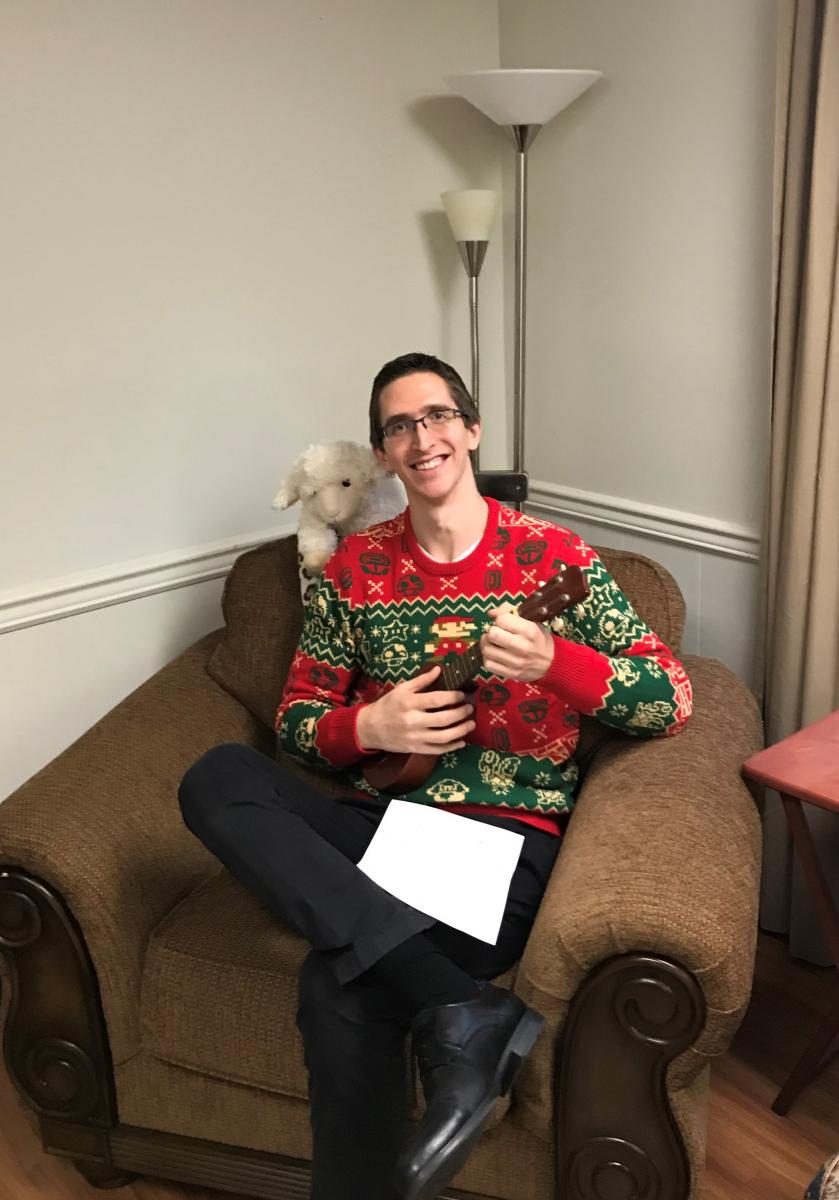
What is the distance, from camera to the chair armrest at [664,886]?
1.25 metres

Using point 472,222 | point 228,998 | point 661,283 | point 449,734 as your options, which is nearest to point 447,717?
point 449,734

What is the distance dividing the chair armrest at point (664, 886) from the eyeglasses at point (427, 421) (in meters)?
0.58

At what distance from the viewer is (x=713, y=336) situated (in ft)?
6.93

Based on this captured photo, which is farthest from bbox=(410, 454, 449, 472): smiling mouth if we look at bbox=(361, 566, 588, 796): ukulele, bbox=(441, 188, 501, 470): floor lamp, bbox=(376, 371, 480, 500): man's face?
bbox=(441, 188, 501, 470): floor lamp

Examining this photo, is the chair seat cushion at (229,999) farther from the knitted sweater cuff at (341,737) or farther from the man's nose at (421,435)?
the man's nose at (421,435)

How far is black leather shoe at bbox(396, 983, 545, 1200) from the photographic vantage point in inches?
47.3

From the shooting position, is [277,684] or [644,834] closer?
[644,834]

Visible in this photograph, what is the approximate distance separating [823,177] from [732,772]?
96 centimetres

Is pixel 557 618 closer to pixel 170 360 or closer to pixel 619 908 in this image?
pixel 619 908

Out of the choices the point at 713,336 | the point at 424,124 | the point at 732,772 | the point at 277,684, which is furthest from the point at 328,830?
the point at 424,124

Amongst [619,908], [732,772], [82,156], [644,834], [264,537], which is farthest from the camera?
[264,537]

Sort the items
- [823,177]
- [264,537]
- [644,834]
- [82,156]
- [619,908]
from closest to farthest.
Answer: [619,908], [644,834], [823,177], [82,156], [264,537]

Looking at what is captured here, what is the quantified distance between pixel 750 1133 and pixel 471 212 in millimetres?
1814

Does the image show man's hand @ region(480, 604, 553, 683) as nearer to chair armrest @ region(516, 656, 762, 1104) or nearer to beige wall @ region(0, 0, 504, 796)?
chair armrest @ region(516, 656, 762, 1104)
